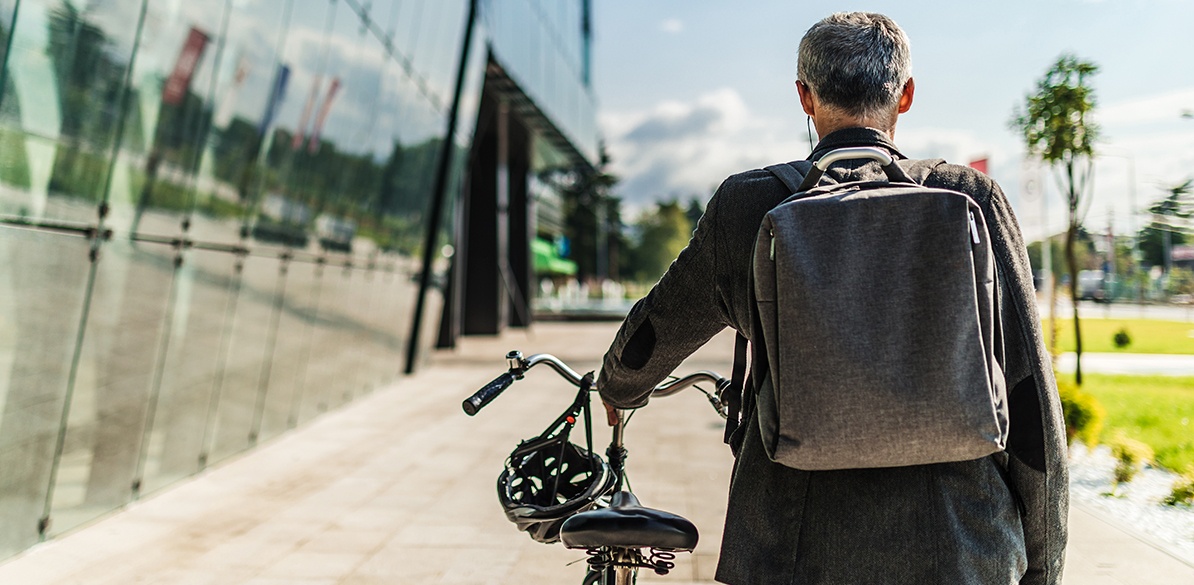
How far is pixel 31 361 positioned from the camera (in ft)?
16.3

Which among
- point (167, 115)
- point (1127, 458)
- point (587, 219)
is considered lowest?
point (1127, 458)

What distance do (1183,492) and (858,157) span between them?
5705 millimetres

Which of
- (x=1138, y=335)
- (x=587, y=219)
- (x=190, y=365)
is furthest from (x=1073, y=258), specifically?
(x=587, y=219)

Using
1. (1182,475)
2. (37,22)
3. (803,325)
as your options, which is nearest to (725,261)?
(803,325)

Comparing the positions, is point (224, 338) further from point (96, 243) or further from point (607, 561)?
point (607, 561)

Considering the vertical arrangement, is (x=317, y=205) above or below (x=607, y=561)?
above

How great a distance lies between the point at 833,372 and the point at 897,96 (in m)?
0.61

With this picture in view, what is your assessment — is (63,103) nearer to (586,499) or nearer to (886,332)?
(586,499)

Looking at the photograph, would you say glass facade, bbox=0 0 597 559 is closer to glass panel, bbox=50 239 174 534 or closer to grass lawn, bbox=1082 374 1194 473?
glass panel, bbox=50 239 174 534

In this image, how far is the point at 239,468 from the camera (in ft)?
25.5

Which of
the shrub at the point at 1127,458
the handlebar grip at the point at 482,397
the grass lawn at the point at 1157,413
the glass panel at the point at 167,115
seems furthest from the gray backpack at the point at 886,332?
the shrub at the point at 1127,458

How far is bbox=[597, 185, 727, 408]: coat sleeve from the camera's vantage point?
1.83 meters

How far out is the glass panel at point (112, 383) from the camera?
215 inches

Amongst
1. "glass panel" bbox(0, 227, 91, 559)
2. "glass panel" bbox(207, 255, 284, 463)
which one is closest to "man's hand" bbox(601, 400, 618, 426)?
"glass panel" bbox(0, 227, 91, 559)
